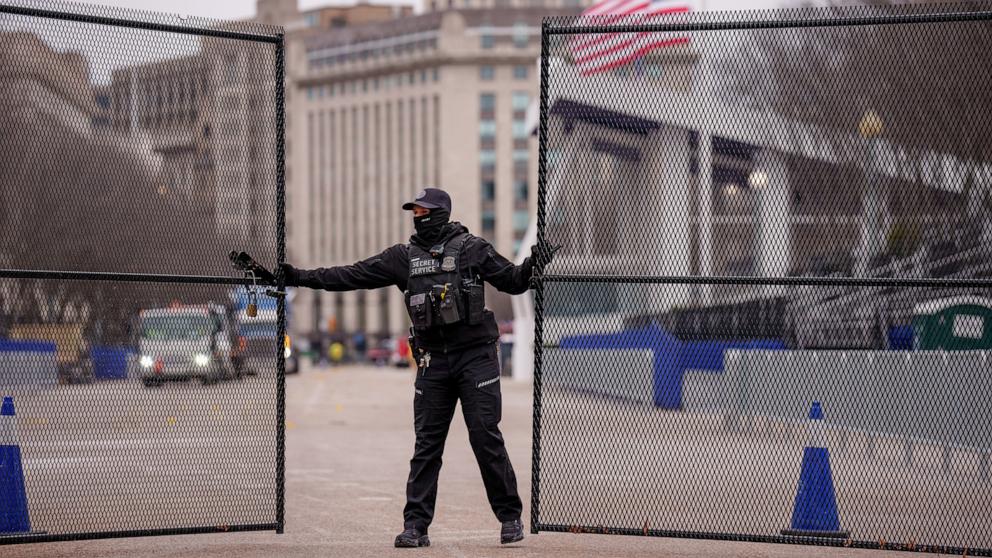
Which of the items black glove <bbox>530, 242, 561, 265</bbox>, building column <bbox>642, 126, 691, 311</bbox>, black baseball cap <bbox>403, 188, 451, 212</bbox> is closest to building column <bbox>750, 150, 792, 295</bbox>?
building column <bbox>642, 126, 691, 311</bbox>

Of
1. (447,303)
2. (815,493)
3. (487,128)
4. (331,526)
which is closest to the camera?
(447,303)

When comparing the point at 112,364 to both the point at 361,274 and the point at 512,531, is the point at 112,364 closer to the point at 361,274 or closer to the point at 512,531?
the point at 361,274

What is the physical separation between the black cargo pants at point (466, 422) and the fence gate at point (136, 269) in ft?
2.69

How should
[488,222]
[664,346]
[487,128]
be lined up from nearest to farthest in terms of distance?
[664,346], [487,128], [488,222]

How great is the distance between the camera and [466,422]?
8500mm

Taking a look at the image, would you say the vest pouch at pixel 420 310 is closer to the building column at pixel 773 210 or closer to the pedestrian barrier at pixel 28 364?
the building column at pixel 773 210

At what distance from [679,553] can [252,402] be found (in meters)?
2.56

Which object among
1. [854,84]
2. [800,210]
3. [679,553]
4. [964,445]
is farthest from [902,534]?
[854,84]

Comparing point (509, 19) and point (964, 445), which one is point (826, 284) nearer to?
point (964, 445)

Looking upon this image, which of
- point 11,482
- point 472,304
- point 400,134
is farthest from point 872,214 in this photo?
point 400,134

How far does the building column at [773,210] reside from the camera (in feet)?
28.2

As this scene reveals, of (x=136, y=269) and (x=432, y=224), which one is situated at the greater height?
(x=432, y=224)

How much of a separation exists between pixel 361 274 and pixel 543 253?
102 centimetres

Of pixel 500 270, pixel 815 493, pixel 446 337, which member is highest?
pixel 500 270
